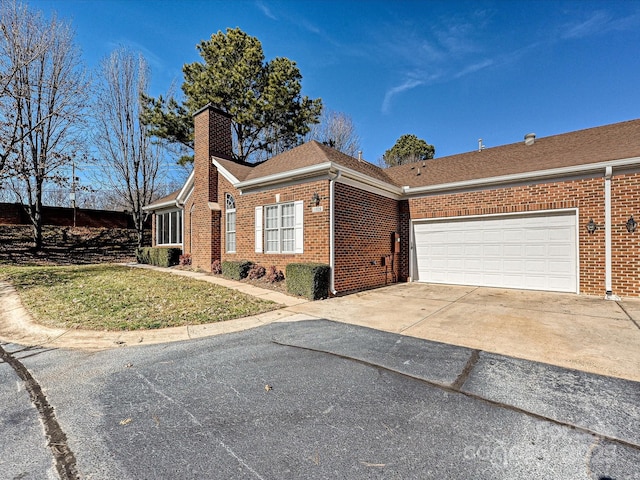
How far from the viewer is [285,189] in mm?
9609

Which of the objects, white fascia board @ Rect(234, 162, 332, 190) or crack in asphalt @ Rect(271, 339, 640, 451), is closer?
crack in asphalt @ Rect(271, 339, 640, 451)

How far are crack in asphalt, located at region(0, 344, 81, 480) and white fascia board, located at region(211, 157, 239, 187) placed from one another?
8502 millimetres

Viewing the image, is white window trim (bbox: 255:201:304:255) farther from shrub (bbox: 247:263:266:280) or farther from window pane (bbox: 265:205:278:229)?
shrub (bbox: 247:263:266:280)

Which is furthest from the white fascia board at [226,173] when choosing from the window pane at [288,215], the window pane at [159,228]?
the window pane at [159,228]

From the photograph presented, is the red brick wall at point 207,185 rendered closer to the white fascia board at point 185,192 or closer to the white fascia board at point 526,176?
the white fascia board at point 185,192

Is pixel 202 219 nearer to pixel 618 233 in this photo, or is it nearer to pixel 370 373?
pixel 370 373

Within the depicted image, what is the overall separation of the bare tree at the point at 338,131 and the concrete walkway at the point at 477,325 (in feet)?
67.9

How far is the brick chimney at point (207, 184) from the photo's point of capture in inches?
489

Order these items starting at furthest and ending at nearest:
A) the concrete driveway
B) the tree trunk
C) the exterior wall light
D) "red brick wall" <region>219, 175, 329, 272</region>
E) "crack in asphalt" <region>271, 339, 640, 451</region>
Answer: the tree trunk, "red brick wall" <region>219, 175, 329, 272</region>, the exterior wall light, the concrete driveway, "crack in asphalt" <region>271, 339, 640, 451</region>

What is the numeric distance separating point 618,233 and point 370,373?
8.53 m

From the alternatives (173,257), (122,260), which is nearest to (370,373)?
(173,257)

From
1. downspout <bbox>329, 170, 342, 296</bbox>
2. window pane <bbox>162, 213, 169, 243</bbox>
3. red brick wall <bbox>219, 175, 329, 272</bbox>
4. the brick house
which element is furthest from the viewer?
window pane <bbox>162, 213, 169, 243</bbox>

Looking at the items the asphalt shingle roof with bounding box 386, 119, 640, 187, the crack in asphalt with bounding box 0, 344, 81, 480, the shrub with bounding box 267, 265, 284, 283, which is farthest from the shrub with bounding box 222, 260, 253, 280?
the asphalt shingle roof with bounding box 386, 119, 640, 187

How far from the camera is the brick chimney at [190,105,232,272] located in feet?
40.8
